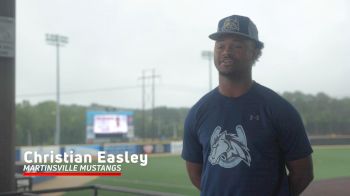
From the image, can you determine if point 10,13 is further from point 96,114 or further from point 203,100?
point 96,114

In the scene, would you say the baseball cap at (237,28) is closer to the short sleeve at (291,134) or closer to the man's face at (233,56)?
the man's face at (233,56)

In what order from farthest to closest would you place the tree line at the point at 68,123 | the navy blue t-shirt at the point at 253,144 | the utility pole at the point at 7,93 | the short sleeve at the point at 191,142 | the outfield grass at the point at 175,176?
the tree line at the point at 68,123 → the outfield grass at the point at 175,176 → the utility pole at the point at 7,93 → the short sleeve at the point at 191,142 → the navy blue t-shirt at the point at 253,144

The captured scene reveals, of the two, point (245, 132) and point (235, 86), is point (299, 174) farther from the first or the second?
point (235, 86)

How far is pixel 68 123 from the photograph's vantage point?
54062 mm

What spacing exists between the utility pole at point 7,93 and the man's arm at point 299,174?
8.58 ft

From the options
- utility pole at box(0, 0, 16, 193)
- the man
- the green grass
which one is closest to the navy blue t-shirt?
the man

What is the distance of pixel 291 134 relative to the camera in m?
1.48

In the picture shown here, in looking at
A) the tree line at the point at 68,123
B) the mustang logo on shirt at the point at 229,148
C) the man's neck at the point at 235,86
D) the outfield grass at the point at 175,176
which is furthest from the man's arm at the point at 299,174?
the tree line at the point at 68,123

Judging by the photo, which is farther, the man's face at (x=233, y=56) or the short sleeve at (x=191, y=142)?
the short sleeve at (x=191, y=142)

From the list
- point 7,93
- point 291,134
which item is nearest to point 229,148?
point 291,134

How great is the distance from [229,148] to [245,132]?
0.07 meters

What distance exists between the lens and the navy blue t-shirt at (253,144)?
4.81 ft

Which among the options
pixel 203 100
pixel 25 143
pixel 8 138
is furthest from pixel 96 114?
pixel 203 100

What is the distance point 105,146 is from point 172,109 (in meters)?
32.8
